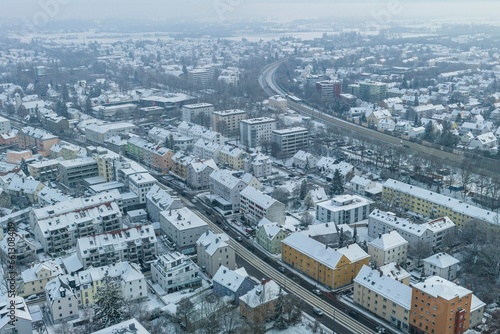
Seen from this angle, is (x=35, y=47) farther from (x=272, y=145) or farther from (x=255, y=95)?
(x=272, y=145)

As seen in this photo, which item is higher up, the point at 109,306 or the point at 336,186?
the point at 109,306

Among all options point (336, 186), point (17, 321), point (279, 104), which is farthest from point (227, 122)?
point (17, 321)

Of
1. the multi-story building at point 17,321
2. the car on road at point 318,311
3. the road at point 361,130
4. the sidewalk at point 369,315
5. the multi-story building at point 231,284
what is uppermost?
the multi-story building at point 17,321

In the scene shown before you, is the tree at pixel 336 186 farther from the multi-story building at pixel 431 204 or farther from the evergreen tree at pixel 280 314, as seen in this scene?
the evergreen tree at pixel 280 314

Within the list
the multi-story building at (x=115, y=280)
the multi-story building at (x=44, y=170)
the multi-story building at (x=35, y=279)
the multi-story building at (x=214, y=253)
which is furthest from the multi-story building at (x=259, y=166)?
the multi-story building at (x=35, y=279)

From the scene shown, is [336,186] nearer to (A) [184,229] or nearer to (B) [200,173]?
(B) [200,173]

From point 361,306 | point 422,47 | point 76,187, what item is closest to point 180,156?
point 76,187

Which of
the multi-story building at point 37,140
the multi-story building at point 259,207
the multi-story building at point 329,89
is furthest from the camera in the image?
the multi-story building at point 329,89

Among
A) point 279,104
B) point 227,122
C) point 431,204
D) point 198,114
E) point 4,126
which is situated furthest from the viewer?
point 279,104
